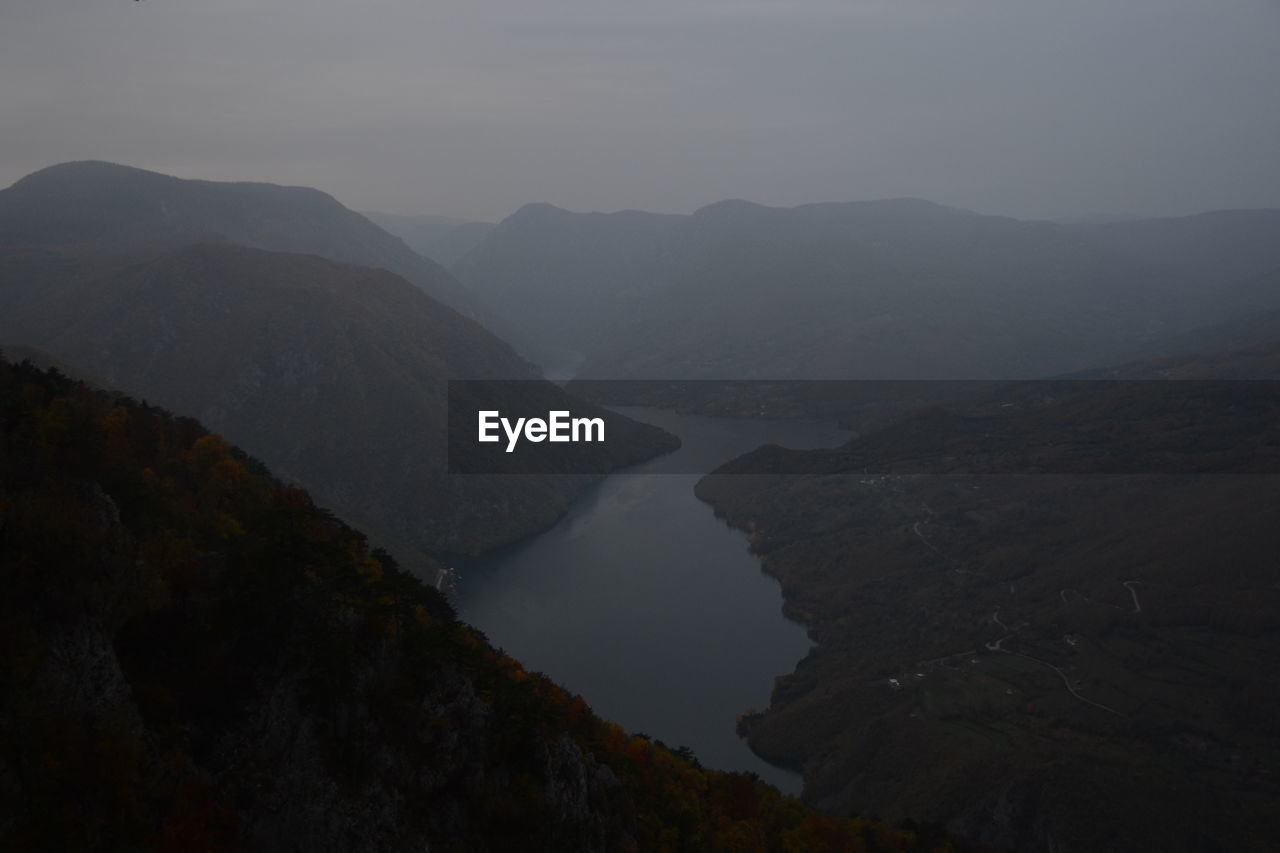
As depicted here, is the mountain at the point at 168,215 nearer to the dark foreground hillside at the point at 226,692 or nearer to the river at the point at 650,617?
the river at the point at 650,617

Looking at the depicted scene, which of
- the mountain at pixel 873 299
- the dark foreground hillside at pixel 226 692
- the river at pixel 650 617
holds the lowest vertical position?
the river at pixel 650 617

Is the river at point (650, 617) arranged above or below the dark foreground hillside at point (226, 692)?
below

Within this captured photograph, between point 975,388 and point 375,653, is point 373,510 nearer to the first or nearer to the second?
point 375,653

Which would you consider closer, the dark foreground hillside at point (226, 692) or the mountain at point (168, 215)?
the dark foreground hillside at point (226, 692)

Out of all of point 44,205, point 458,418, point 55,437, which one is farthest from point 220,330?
point 55,437

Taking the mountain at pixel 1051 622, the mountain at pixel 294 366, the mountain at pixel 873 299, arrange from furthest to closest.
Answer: the mountain at pixel 873 299 < the mountain at pixel 294 366 < the mountain at pixel 1051 622

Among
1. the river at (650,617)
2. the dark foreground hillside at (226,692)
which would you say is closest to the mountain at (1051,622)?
the river at (650,617)

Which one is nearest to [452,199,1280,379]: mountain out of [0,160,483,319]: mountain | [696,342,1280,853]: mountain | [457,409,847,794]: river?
[0,160,483,319]: mountain
